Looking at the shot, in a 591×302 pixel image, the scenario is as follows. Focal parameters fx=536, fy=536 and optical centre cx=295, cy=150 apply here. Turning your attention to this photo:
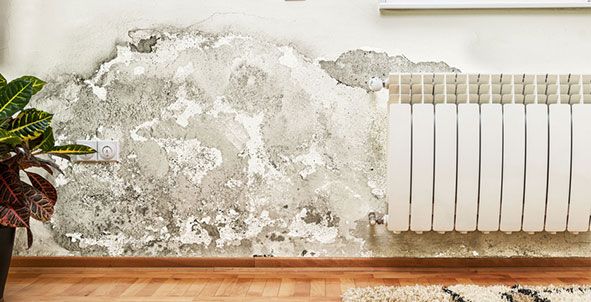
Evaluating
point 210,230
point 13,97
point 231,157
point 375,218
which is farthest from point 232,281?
point 13,97

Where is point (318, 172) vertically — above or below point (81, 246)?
above

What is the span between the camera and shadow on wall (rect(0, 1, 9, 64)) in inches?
81.5

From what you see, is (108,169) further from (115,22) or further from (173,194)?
(115,22)

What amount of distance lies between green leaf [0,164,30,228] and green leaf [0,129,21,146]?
0.09m

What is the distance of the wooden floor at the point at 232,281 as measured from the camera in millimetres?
1696

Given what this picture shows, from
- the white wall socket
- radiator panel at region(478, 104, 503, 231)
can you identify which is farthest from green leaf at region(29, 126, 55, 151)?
radiator panel at region(478, 104, 503, 231)

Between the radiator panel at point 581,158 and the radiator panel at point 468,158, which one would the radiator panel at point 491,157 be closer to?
the radiator panel at point 468,158

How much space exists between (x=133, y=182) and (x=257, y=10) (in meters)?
0.81

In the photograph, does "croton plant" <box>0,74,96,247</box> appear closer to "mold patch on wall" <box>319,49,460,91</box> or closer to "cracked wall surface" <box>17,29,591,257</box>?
"cracked wall surface" <box>17,29,591,257</box>

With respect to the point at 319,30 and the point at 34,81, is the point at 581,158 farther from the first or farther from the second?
the point at 34,81

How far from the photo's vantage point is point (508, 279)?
6.08 ft

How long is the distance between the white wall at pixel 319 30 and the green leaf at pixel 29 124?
52cm

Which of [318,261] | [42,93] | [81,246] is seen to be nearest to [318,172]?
[318,261]

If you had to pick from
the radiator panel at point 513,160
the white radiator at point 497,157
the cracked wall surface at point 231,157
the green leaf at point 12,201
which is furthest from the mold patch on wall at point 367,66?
the green leaf at point 12,201
